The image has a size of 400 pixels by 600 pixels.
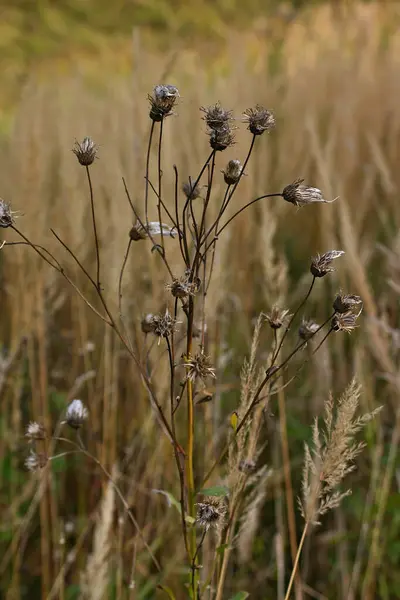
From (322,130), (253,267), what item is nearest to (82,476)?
(253,267)

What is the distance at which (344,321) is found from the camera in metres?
0.56

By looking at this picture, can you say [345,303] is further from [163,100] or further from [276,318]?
[163,100]

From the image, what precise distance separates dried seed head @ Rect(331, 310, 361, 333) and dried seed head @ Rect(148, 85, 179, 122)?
0.22 metres

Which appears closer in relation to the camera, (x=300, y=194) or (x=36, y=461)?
(x=300, y=194)

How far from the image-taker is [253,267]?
1.91 metres

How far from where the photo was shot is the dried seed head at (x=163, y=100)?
1.85ft

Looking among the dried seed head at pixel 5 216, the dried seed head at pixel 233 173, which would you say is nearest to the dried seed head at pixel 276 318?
the dried seed head at pixel 233 173

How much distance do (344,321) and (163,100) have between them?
9.4 inches

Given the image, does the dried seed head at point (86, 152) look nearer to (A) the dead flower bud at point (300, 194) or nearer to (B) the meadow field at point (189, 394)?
(B) the meadow field at point (189, 394)

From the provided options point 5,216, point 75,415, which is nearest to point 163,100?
point 5,216

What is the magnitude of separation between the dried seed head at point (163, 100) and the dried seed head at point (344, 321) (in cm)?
22

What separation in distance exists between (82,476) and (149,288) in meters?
0.40

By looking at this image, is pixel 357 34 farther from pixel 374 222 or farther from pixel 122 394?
pixel 122 394

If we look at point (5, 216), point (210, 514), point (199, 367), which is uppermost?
point (5, 216)
